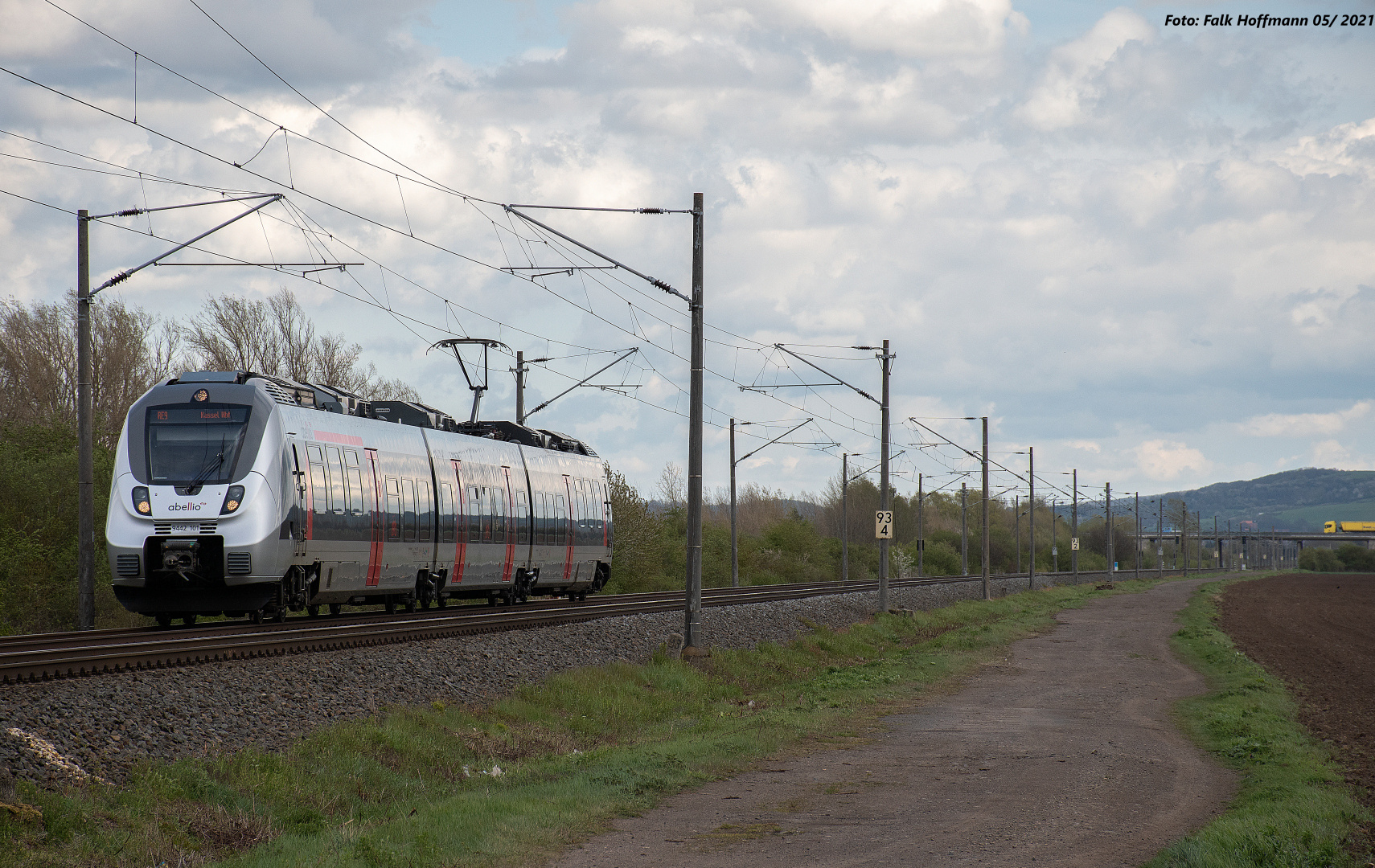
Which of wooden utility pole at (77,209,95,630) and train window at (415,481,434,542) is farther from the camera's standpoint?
train window at (415,481,434,542)

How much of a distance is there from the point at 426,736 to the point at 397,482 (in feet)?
35.2

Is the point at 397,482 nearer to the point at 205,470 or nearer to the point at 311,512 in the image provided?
the point at 311,512

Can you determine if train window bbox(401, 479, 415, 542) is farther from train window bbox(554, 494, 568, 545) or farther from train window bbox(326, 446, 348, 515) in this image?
train window bbox(554, 494, 568, 545)

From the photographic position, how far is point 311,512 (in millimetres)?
21312

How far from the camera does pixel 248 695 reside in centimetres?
1395

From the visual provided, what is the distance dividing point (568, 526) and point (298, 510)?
13987mm

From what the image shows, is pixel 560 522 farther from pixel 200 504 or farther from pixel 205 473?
pixel 200 504

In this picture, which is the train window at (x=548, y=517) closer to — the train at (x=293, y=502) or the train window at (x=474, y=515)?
the train at (x=293, y=502)

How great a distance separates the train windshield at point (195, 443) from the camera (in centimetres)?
1981

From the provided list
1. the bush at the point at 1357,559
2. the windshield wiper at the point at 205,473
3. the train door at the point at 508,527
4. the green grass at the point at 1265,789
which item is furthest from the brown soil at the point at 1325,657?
the bush at the point at 1357,559

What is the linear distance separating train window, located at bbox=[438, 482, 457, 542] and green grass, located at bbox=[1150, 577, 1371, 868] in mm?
14980

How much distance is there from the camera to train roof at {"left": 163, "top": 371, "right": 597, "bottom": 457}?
21125 millimetres

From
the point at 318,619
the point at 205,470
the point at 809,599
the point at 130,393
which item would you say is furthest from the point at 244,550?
the point at 130,393

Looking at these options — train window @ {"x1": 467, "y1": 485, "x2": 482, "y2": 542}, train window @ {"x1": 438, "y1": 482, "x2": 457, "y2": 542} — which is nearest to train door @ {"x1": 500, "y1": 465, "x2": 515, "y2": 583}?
train window @ {"x1": 467, "y1": 485, "x2": 482, "y2": 542}
